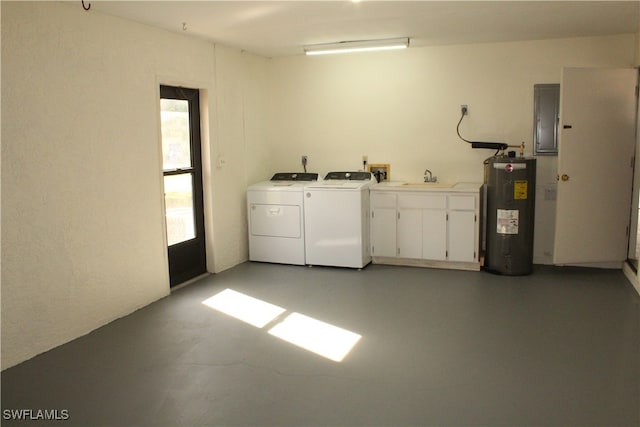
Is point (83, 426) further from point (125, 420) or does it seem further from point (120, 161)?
point (120, 161)

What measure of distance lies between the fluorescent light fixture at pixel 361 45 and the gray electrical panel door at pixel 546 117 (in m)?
1.63

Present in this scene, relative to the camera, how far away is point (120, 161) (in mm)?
4633

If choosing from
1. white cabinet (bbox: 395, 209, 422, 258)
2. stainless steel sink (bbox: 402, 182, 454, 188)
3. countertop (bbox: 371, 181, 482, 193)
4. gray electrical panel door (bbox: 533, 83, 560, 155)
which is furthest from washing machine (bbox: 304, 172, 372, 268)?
gray electrical panel door (bbox: 533, 83, 560, 155)

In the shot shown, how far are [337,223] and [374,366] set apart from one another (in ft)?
8.80

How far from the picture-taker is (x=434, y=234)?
6.07 m

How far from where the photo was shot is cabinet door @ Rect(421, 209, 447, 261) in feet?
19.8

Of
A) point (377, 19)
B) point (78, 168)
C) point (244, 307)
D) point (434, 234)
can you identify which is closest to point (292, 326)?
point (244, 307)

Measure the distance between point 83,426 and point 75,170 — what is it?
6.61 ft

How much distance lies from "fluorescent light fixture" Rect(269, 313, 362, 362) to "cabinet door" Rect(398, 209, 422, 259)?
2.01 metres

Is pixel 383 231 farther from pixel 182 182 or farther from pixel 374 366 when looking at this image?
pixel 374 366

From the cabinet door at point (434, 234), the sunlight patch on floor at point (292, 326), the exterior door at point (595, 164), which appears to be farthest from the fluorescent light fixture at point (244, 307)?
the exterior door at point (595, 164)

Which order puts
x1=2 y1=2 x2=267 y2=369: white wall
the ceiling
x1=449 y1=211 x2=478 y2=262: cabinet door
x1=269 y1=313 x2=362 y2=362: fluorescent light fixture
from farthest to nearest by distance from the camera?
1. x1=449 y1=211 x2=478 y2=262: cabinet door
2. the ceiling
3. x1=269 y1=313 x2=362 y2=362: fluorescent light fixture
4. x1=2 y1=2 x2=267 y2=369: white wall

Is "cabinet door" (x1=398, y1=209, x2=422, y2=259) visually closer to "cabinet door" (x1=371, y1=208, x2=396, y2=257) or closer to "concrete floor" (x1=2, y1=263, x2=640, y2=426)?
"cabinet door" (x1=371, y1=208, x2=396, y2=257)

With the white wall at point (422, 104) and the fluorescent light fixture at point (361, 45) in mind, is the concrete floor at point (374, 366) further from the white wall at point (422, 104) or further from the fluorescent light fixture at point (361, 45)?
the fluorescent light fixture at point (361, 45)
